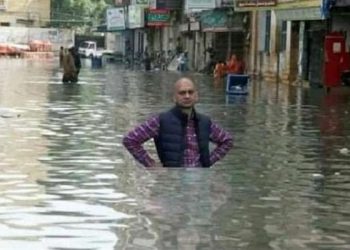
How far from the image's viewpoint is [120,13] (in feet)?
324

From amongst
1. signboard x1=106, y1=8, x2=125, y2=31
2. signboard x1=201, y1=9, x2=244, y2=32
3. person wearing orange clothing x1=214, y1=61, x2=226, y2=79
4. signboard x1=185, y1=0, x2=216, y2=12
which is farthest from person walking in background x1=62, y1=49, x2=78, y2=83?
signboard x1=106, y1=8, x2=125, y2=31

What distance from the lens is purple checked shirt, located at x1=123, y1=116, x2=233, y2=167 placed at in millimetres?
10031

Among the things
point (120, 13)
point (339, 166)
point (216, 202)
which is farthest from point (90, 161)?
point (120, 13)

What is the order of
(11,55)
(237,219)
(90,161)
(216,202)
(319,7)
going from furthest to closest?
(11,55), (319,7), (90,161), (216,202), (237,219)

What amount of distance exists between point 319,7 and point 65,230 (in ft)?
102

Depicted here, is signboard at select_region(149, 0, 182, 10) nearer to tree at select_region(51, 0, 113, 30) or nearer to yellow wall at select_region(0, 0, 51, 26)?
yellow wall at select_region(0, 0, 51, 26)

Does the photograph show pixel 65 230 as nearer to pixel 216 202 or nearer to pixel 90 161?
pixel 216 202

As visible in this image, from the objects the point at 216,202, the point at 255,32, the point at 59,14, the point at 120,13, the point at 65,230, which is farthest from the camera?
the point at 59,14

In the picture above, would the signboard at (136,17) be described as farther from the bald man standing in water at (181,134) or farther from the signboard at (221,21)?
the bald man standing in water at (181,134)

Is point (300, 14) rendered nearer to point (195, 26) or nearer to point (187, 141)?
point (195, 26)

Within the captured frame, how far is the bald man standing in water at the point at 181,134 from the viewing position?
32.5ft

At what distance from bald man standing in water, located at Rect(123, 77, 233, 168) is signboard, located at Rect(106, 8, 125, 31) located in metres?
88.1

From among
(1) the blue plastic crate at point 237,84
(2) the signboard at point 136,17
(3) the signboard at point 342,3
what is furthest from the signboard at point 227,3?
(2) the signboard at point 136,17

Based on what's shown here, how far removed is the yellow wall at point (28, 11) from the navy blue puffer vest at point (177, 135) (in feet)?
385
